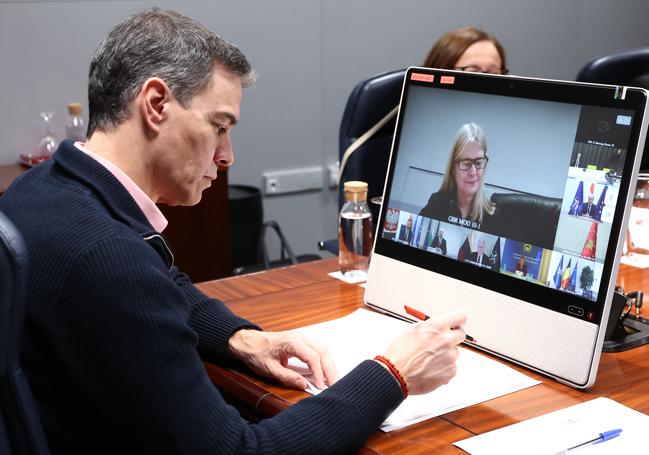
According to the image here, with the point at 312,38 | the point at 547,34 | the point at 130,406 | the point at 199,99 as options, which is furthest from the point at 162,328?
the point at 547,34

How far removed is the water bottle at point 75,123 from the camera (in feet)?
12.4

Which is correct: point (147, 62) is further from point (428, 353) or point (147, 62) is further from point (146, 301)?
point (428, 353)

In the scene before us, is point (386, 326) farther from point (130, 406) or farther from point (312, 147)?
point (312, 147)

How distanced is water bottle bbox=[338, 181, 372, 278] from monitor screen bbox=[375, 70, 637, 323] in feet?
1.03

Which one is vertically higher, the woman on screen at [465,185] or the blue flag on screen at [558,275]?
the woman on screen at [465,185]

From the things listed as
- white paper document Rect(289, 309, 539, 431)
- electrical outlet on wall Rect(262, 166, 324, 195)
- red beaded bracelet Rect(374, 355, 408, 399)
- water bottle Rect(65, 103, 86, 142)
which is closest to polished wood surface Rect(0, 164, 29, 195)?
water bottle Rect(65, 103, 86, 142)

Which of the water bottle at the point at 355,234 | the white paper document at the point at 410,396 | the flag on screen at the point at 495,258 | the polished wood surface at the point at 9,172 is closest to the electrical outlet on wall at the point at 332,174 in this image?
the polished wood surface at the point at 9,172

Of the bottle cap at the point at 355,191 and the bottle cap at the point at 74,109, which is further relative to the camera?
the bottle cap at the point at 74,109

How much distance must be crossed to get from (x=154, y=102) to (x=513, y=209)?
619 mm

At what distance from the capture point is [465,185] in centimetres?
162

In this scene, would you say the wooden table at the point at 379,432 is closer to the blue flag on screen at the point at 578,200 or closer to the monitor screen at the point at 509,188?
the monitor screen at the point at 509,188

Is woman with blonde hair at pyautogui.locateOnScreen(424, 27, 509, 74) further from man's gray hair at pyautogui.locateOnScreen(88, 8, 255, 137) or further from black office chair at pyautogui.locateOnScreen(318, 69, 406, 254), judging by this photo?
man's gray hair at pyautogui.locateOnScreen(88, 8, 255, 137)

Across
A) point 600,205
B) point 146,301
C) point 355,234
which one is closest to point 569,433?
point 600,205

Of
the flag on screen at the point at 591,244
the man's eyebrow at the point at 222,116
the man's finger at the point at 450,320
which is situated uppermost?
the man's eyebrow at the point at 222,116
